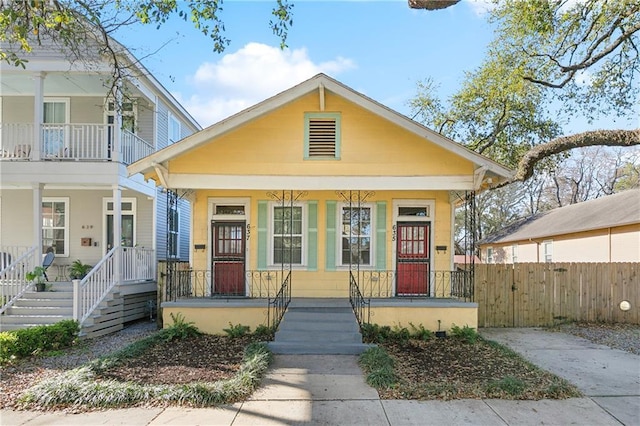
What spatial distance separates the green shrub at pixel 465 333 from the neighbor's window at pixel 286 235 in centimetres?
396

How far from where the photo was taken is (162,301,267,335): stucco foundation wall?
9.33 meters

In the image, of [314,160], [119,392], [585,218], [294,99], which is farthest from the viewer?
[585,218]

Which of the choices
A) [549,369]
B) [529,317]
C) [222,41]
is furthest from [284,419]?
[529,317]

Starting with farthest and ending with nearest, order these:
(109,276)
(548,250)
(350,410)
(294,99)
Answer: (548,250) < (109,276) < (294,99) < (350,410)

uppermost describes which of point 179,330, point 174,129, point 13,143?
point 174,129

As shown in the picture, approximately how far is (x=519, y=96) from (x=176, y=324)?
14.8m

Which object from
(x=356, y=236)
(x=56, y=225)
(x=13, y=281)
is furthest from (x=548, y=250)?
(x=13, y=281)

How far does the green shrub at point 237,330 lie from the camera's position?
9039 mm

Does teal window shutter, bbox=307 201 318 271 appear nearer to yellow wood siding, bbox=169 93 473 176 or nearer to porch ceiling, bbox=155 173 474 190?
yellow wood siding, bbox=169 93 473 176

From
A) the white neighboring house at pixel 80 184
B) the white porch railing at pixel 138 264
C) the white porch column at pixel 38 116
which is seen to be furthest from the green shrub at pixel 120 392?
the white porch column at pixel 38 116

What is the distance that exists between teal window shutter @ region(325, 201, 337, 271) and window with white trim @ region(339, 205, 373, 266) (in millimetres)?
184

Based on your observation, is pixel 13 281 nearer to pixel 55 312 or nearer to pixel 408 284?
pixel 55 312

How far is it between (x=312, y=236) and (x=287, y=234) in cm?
64

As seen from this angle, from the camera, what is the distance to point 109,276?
10.4m
